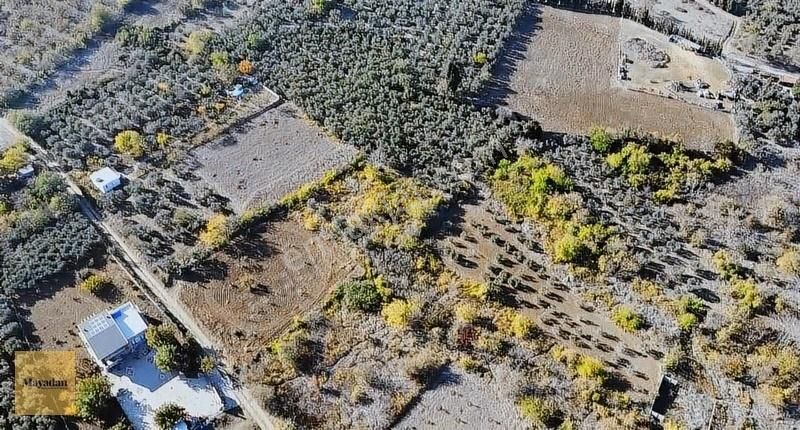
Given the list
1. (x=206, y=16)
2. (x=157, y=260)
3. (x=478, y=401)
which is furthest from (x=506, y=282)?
(x=206, y=16)

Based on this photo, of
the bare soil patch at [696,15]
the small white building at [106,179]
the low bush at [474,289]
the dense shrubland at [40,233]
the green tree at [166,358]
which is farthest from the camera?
the bare soil patch at [696,15]

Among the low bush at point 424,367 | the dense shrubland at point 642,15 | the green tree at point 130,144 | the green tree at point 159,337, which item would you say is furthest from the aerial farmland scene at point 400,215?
the green tree at point 130,144

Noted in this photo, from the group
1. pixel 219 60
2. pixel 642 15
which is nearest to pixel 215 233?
pixel 219 60

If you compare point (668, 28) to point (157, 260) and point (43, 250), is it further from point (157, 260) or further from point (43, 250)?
point (43, 250)

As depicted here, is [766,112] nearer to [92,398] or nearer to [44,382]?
[92,398]

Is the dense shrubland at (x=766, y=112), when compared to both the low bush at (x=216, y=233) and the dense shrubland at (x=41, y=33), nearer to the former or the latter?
the low bush at (x=216, y=233)

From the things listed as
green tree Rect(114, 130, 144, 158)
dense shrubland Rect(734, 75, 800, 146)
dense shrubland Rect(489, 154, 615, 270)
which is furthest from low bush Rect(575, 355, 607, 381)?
green tree Rect(114, 130, 144, 158)
